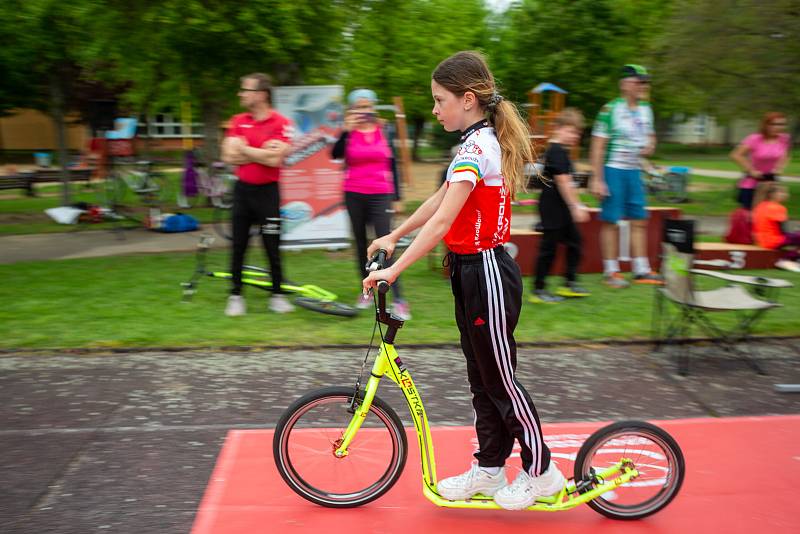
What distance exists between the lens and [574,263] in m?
7.64

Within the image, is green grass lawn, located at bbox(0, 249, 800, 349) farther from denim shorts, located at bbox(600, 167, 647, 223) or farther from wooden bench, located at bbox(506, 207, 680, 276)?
denim shorts, located at bbox(600, 167, 647, 223)

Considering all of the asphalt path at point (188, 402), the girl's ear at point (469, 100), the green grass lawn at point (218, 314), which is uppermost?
the girl's ear at point (469, 100)

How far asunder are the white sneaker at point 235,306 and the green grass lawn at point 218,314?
83 mm

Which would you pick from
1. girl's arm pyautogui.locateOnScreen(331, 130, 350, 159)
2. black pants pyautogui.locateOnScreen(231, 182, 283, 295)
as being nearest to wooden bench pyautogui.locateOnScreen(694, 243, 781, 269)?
girl's arm pyautogui.locateOnScreen(331, 130, 350, 159)

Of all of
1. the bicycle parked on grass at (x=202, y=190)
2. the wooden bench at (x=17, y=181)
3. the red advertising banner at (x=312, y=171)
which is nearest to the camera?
the red advertising banner at (x=312, y=171)

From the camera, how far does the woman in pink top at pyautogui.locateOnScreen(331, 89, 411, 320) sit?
6.79m

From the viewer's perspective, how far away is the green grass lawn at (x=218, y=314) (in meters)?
6.27

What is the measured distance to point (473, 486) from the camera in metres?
3.43

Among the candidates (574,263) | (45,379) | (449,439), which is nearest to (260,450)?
(449,439)

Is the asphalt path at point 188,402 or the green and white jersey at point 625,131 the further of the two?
the green and white jersey at point 625,131

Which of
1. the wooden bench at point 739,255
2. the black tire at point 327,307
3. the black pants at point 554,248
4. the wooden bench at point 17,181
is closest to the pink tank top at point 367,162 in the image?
the black tire at point 327,307

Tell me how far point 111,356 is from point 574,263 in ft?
14.8

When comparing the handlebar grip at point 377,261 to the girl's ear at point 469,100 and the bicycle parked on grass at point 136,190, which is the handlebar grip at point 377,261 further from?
the bicycle parked on grass at point 136,190

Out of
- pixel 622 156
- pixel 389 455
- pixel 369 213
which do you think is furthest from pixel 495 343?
pixel 622 156
